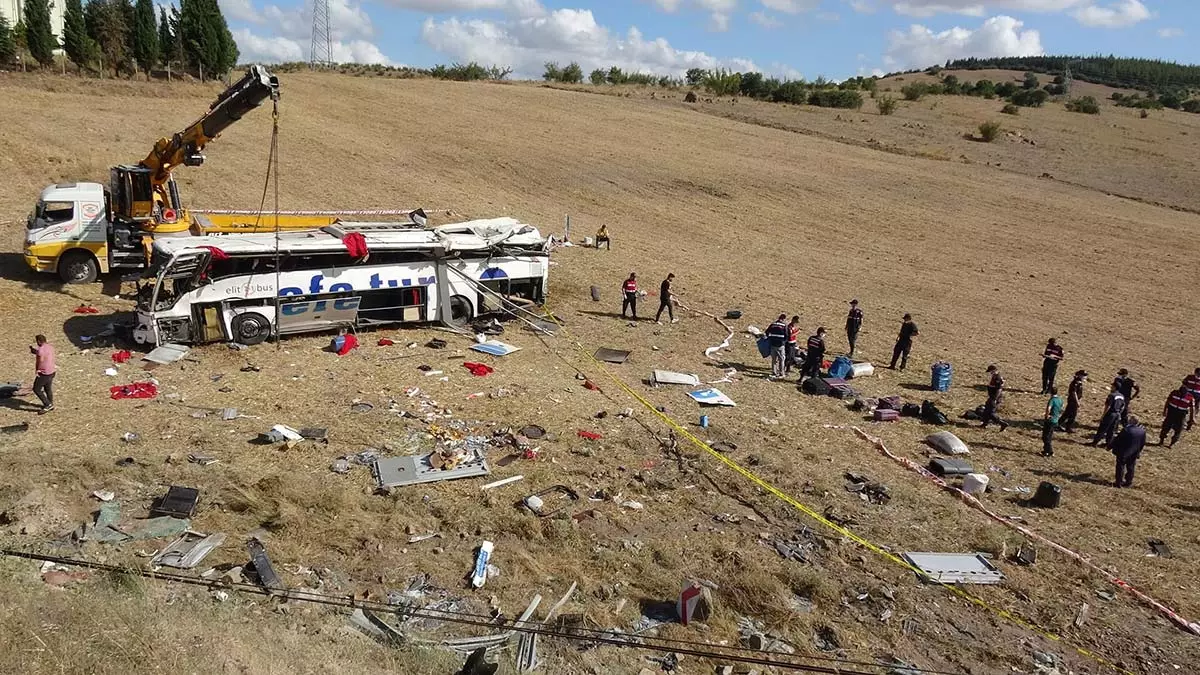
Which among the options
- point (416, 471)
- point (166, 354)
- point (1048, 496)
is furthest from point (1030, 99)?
point (416, 471)

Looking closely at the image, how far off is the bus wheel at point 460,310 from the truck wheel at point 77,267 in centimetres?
784

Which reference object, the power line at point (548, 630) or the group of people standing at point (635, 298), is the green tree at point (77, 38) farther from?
the power line at point (548, 630)

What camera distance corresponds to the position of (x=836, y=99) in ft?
204

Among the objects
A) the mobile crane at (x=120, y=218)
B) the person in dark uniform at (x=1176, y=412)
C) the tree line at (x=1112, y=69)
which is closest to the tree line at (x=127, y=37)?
the mobile crane at (x=120, y=218)

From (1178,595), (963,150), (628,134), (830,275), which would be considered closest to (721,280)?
(830,275)

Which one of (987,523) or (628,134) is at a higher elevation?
(628,134)

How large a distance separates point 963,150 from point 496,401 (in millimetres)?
45276

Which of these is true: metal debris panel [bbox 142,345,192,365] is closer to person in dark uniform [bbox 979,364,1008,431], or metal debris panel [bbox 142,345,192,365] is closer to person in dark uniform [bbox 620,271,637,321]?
person in dark uniform [bbox 620,271,637,321]

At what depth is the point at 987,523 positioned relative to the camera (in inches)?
397

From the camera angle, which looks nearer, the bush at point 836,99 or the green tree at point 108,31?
the green tree at point 108,31

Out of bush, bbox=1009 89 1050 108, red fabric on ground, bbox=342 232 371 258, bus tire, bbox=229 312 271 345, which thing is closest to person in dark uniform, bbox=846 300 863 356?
red fabric on ground, bbox=342 232 371 258

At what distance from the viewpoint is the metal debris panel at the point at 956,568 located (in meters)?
8.66

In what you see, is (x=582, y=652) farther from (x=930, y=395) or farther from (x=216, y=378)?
(x=930, y=395)

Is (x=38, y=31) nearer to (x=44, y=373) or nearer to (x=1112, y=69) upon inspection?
(x=44, y=373)
